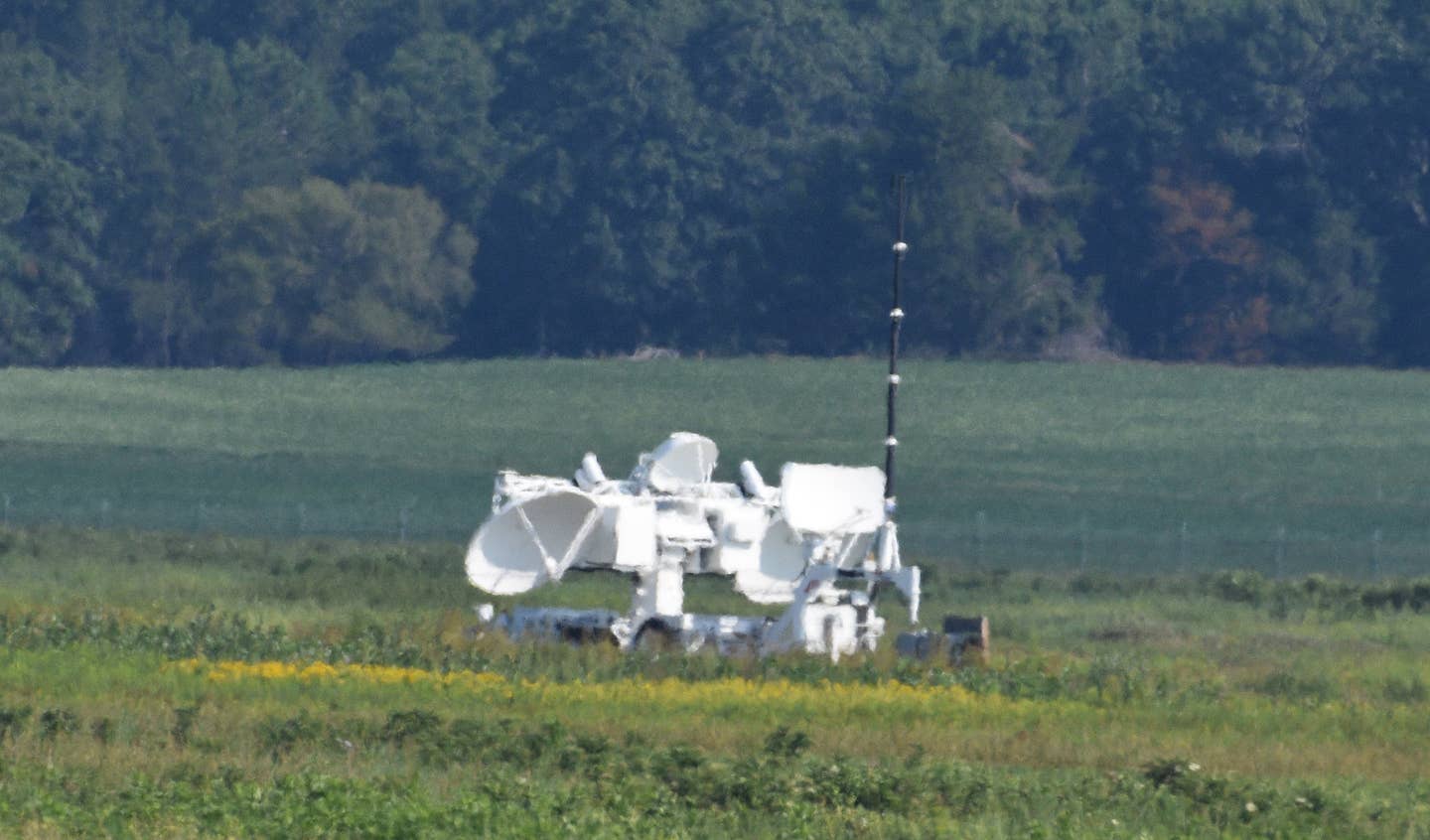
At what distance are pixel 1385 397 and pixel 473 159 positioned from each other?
33.7m

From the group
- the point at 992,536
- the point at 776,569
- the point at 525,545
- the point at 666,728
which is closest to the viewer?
the point at 666,728

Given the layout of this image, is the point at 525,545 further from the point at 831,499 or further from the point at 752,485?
the point at 831,499

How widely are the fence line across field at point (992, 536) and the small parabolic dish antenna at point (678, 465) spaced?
1781cm

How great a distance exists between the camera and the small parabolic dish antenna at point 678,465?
3700 centimetres

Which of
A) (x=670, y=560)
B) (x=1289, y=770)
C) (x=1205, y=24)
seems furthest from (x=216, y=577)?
(x=1205, y=24)

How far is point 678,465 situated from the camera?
37.2 metres

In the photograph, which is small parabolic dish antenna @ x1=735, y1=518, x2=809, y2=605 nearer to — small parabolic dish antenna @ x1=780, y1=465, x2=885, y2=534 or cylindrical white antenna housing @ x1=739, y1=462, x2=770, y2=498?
cylindrical white antenna housing @ x1=739, y1=462, x2=770, y2=498

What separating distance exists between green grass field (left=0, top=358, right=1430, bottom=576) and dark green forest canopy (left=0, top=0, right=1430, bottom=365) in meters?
3.01

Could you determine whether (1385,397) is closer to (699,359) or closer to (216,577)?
(699,359)

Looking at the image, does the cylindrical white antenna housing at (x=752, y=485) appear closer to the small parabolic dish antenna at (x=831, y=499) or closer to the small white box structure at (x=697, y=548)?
the small white box structure at (x=697, y=548)

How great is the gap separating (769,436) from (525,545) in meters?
62.7

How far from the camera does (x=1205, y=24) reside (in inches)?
4331

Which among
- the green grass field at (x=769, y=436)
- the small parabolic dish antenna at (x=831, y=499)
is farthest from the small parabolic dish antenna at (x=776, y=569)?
the green grass field at (x=769, y=436)

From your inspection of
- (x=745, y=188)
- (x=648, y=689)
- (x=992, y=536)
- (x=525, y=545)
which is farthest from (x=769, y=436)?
(x=648, y=689)
